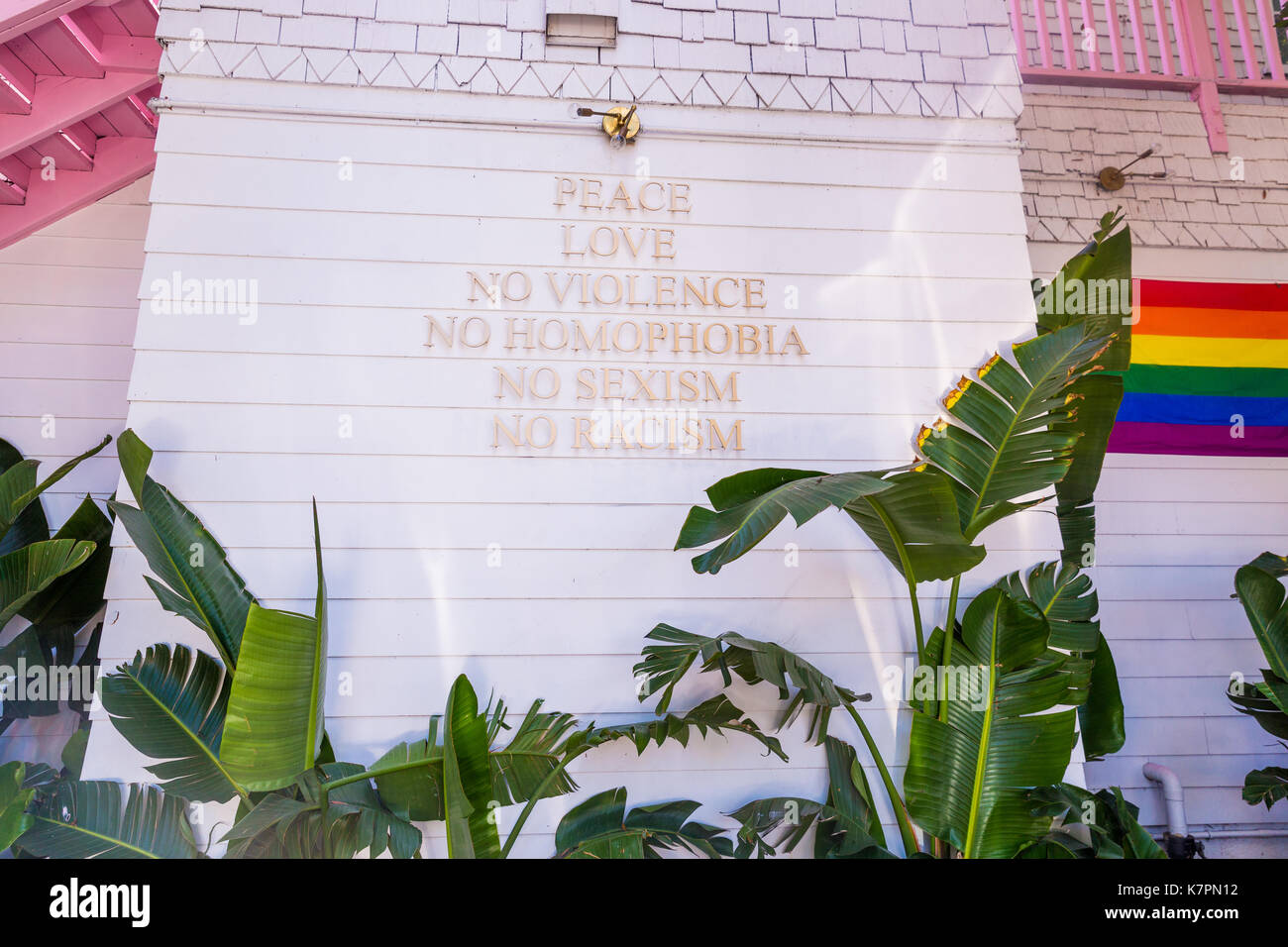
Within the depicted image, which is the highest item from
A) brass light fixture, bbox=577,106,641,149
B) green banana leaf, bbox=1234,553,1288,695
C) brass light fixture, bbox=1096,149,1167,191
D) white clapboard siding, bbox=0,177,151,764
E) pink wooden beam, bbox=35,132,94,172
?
brass light fixture, bbox=1096,149,1167,191

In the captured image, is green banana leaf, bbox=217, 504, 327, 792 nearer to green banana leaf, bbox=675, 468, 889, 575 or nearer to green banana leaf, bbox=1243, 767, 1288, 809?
green banana leaf, bbox=675, 468, 889, 575

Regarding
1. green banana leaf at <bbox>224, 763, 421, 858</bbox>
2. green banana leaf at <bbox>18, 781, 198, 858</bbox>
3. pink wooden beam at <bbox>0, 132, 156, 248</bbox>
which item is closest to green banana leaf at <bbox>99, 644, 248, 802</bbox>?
green banana leaf at <bbox>18, 781, 198, 858</bbox>

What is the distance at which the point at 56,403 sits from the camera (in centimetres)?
420

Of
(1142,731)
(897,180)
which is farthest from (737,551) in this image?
(1142,731)

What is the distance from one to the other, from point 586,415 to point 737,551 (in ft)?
4.33

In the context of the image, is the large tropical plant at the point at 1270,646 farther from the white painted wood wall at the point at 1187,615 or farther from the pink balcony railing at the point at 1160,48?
the pink balcony railing at the point at 1160,48

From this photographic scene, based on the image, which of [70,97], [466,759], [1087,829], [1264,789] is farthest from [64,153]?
[1264,789]

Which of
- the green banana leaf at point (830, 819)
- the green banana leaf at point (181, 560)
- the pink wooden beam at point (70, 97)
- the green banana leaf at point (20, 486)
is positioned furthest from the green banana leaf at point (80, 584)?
the green banana leaf at point (830, 819)

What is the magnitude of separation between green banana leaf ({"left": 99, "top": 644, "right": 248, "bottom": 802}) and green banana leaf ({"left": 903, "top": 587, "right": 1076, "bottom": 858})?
2.27 metres

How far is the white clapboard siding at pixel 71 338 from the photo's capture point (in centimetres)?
415

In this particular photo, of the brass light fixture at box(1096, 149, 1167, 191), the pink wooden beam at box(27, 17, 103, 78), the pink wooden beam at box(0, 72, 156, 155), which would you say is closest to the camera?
the pink wooden beam at box(27, 17, 103, 78)

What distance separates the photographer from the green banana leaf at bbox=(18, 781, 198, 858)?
2.66 meters
